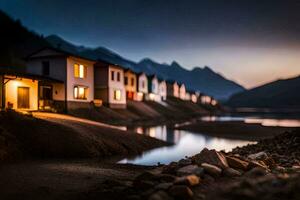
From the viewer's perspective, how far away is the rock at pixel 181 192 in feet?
23.0

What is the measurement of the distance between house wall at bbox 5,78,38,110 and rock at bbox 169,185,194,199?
84.9ft

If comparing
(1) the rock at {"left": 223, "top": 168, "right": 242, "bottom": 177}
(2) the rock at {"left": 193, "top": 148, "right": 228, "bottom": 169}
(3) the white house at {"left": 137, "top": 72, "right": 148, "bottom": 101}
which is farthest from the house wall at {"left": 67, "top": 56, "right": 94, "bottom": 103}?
(1) the rock at {"left": 223, "top": 168, "right": 242, "bottom": 177}

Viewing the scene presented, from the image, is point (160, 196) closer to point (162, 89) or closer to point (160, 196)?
point (160, 196)

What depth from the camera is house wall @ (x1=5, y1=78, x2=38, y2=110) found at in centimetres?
2778

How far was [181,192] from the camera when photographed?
7.05 meters

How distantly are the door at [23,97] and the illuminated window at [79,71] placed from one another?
9303mm

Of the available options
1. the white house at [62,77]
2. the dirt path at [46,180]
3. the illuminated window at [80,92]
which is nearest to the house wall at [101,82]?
the white house at [62,77]

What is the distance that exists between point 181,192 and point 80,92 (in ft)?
113

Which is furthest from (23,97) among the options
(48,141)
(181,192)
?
(181,192)

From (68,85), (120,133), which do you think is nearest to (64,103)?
(68,85)

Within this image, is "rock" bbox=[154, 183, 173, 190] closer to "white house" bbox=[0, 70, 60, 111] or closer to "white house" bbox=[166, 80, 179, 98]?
"white house" bbox=[0, 70, 60, 111]

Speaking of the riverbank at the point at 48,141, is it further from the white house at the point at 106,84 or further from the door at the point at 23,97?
the white house at the point at 106,84

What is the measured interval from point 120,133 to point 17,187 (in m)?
13.6

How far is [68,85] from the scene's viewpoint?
3619 cm
